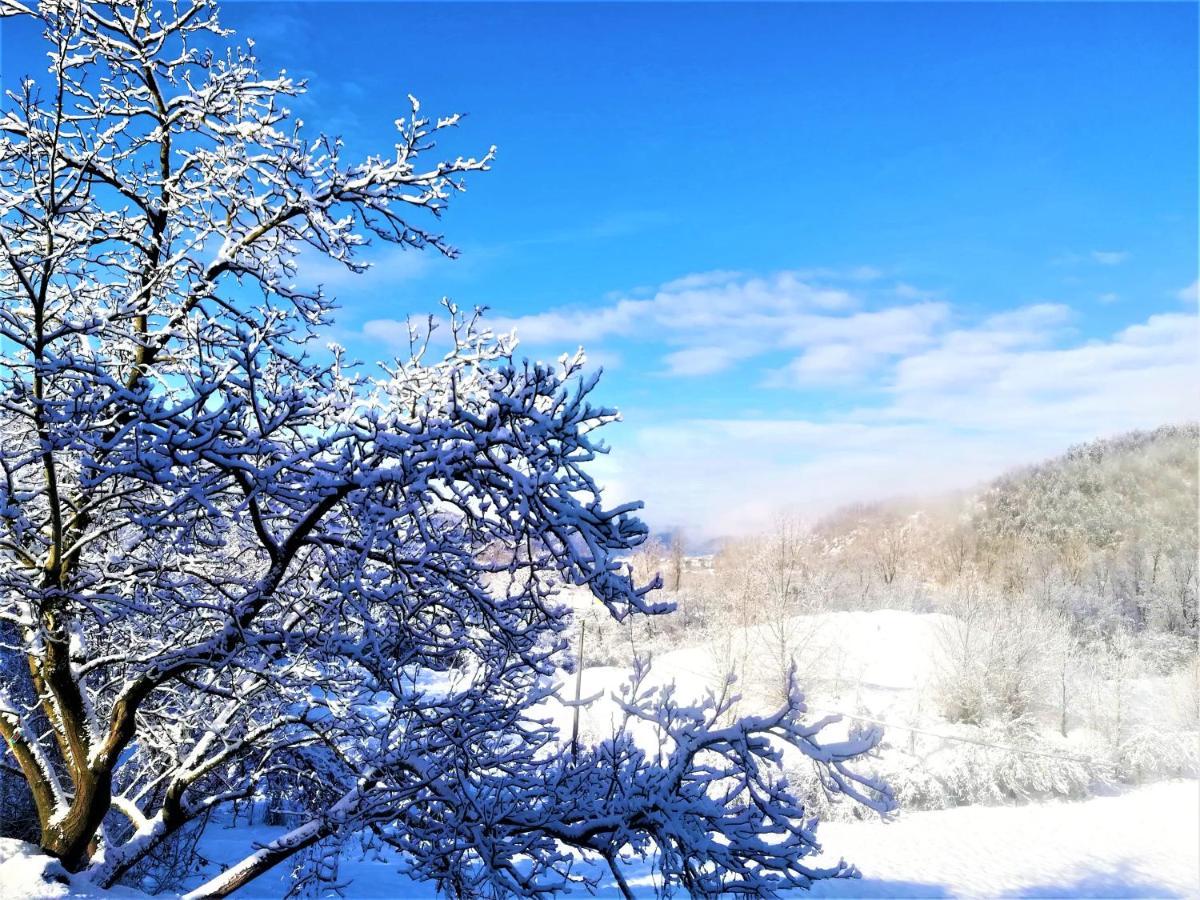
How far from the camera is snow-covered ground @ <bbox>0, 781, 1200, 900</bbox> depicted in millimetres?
17156

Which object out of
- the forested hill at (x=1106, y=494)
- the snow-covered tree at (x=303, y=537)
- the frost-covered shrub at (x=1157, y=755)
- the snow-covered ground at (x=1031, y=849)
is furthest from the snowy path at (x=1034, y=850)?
the forested hill at (x=1106, y=494)

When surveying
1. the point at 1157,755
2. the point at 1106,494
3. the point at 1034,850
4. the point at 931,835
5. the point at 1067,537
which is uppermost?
the point at 1106,494

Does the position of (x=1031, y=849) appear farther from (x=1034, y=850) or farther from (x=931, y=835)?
(x=931, y=835)

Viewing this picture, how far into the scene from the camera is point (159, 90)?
469 cm

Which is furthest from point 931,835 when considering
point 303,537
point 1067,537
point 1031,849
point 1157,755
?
point 1067,537

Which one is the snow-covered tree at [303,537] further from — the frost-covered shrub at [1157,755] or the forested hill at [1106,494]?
the forested hill at [1106,494]

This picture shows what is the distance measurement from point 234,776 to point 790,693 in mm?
7008

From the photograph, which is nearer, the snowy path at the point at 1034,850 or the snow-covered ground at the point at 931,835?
the snow-covered ground at the point at 931,835

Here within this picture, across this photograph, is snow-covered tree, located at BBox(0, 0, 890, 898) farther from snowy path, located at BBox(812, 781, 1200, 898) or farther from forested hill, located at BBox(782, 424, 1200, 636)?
forested hill, located at BBox(782, 424, 1200, 636)

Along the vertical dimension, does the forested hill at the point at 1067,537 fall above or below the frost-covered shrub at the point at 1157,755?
above

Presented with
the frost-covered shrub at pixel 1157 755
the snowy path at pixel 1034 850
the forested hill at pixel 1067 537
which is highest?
the forested hill at pixel 1067 537

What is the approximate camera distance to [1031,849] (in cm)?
1980

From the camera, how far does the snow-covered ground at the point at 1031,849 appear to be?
56.3ft

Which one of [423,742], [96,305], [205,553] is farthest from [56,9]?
[423,742]
